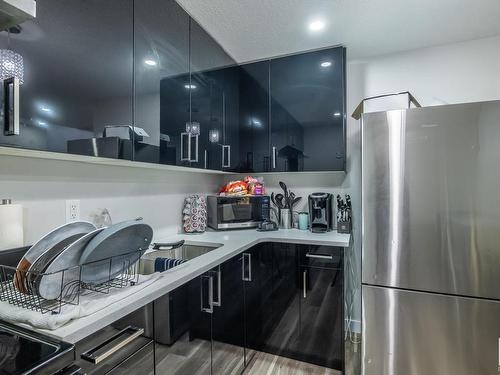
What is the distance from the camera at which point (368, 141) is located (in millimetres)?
1570

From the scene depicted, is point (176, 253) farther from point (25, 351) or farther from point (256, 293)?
point (25, 351)

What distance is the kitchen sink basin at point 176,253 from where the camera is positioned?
1.41 metres

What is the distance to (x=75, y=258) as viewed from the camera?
827 mm

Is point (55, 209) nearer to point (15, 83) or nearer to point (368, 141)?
point (15, 83)

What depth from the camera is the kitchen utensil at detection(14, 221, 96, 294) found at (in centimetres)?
77

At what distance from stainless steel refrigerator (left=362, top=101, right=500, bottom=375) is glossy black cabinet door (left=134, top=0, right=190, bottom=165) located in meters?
1.11

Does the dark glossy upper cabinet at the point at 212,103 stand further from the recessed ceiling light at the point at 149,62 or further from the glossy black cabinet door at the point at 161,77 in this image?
the recessed ceiling light at the point at 149,62

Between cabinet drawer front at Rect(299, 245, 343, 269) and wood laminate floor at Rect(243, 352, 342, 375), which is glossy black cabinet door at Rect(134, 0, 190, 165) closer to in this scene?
cabinet drawer front at Rect(299, 245, 343, 269)

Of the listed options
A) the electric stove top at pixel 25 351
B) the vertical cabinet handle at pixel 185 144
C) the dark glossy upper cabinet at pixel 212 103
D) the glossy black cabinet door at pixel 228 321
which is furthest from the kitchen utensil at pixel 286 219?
the electric stove top at pixel 25 351

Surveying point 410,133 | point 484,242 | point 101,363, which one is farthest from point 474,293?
point 101,363

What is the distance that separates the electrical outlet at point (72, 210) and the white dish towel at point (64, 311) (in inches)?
19.7

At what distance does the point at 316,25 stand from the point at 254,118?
80cm

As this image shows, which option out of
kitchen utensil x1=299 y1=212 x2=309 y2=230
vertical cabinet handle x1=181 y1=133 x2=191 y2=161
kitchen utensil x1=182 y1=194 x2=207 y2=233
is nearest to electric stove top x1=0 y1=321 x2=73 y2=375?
vertical cabinet handle x1=181 y1=133 x2=191 y2=161

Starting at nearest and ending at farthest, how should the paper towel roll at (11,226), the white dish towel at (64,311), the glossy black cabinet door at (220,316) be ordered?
the white dish towel at (64,311), the paper towel roll at (11,226), the glossy black cabinet door at (220,316)
